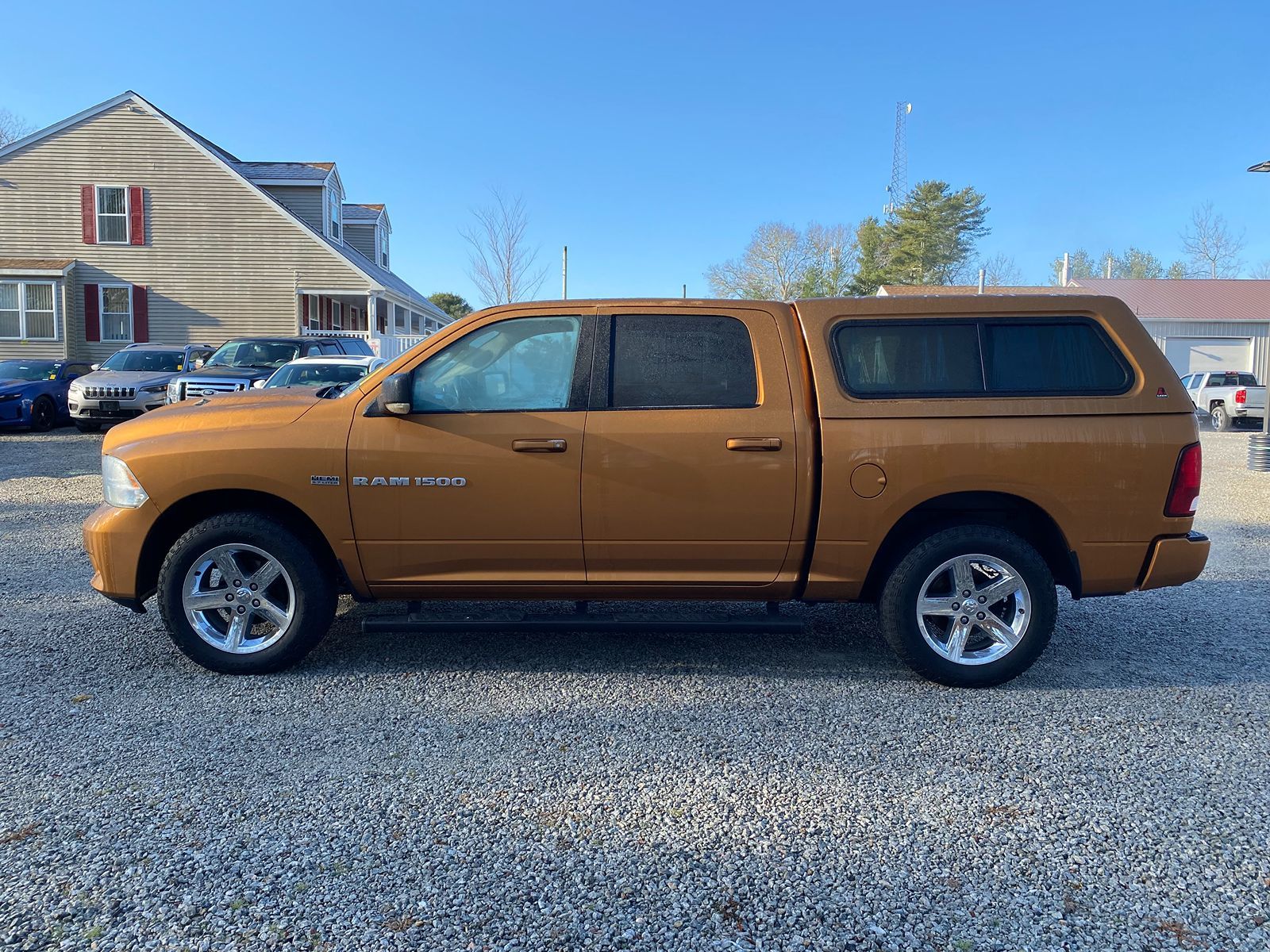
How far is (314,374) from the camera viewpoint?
44.8ft

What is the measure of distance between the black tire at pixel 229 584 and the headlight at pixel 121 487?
287mm

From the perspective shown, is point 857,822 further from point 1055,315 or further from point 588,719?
point 1055,315

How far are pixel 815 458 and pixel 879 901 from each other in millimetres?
2119

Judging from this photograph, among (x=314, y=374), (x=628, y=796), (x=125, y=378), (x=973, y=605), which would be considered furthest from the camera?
(x=125, y=378)

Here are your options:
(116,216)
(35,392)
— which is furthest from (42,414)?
(116,216)

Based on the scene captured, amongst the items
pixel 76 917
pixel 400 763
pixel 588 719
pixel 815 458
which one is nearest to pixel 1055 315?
pixel 815 458

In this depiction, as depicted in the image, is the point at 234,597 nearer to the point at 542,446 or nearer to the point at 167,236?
the point at 542,446

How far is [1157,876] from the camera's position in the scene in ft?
9.22

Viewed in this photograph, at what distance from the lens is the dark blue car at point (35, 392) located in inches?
640

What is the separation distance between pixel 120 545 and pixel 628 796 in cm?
286

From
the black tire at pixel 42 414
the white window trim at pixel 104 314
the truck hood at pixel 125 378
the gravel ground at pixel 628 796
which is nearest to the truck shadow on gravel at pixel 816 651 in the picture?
the gravel ground at pixel 628 796

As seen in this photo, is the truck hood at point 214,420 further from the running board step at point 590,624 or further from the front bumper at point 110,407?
the front bumper at point 110,407

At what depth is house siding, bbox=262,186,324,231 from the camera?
2816 cm

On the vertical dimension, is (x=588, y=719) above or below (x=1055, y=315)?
below
